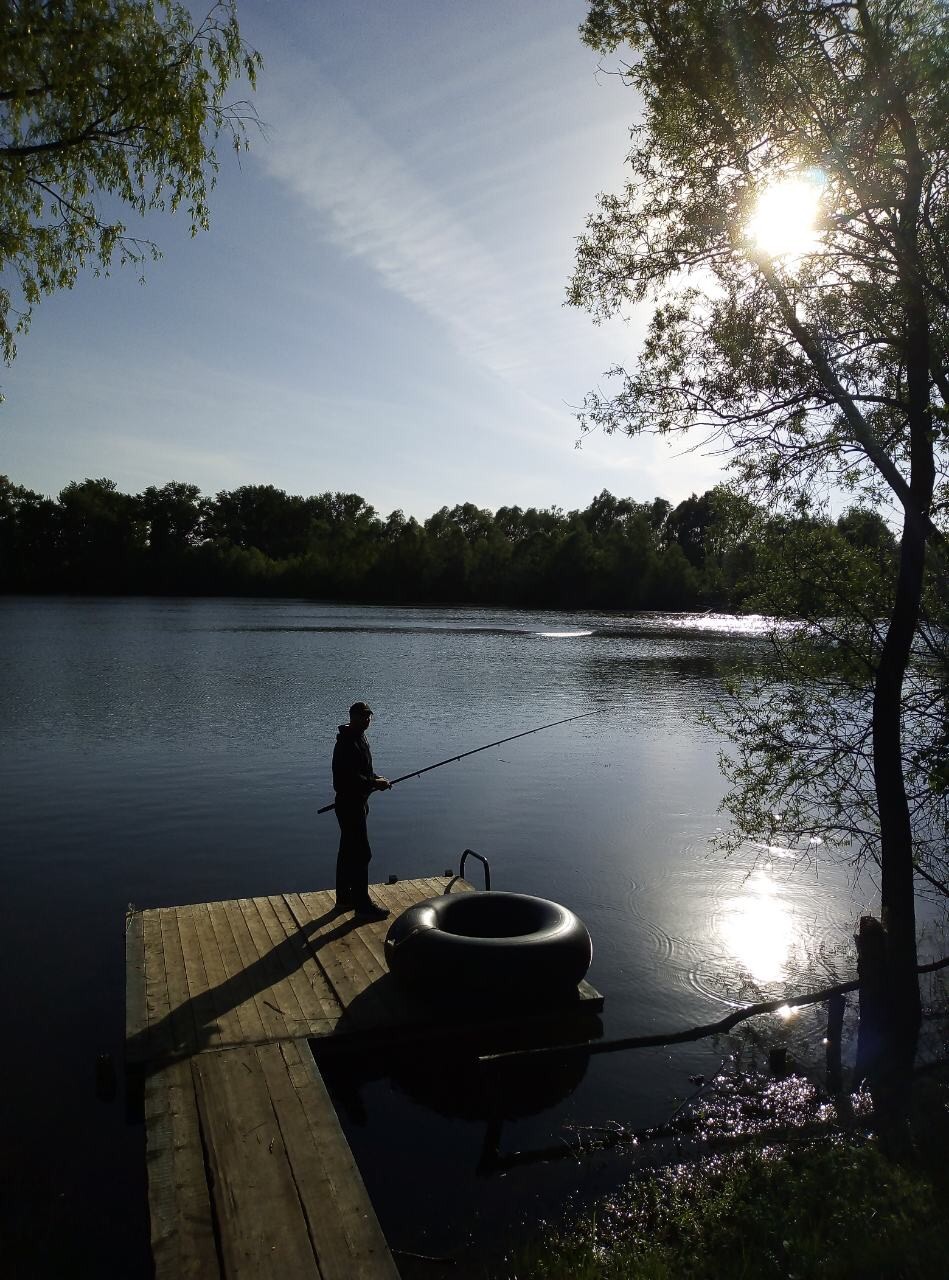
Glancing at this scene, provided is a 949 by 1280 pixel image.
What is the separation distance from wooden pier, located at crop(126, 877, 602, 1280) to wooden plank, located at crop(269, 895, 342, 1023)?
0.06 feet

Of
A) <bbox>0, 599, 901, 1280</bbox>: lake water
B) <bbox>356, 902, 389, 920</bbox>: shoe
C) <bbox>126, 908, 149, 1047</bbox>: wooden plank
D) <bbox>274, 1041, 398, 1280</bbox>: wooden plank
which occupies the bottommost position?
<bbox>0, 599, 901, 1280</bbox>: lake water

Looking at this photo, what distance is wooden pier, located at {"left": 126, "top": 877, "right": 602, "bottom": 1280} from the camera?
4.56 metres

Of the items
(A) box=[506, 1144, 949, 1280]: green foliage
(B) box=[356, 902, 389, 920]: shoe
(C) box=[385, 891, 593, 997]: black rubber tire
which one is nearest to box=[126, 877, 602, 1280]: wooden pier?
(B) box=[356, 902, 389, 920]: shoe

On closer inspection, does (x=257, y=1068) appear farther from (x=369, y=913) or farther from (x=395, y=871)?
(x=395, y=871)

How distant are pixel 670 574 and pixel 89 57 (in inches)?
3802

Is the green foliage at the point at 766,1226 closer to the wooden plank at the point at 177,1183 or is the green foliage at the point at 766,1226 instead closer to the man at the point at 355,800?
the wooden plank at the point at 177,1183

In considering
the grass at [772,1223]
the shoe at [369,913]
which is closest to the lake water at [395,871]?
the grass at [772,1223]

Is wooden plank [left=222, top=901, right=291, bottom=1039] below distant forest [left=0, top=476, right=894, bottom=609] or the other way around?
below

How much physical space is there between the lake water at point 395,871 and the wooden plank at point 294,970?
754 mm

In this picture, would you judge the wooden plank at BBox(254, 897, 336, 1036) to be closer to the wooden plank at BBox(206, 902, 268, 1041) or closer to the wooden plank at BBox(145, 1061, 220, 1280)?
the wooden plank at BBox(206, 902, 268, 1041)

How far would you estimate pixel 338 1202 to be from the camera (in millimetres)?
4848

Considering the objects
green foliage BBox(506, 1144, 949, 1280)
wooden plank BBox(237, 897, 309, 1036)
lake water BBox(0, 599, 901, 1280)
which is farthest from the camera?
wooden plank BBox(237, 897, 309, 1036)

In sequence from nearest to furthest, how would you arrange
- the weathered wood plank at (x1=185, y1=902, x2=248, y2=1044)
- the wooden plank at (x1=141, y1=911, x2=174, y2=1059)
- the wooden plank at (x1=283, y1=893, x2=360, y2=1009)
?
the wooden plank at (x1=141, y1=911, x2=174, y2=1059) → the weathered wood plank at (x1=185, y1=902, x2=248, y2=1044) → the wooden plank at (x1=283, y1=893, x2=360, y2=1009)

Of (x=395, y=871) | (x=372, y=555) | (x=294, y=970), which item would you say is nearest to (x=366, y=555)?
(x=372, y=555)
